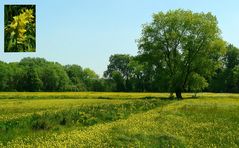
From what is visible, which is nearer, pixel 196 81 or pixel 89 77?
pixel 196 81

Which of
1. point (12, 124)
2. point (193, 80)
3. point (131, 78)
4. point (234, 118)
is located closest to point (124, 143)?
point (12, 124)

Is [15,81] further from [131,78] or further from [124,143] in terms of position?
[124,143]

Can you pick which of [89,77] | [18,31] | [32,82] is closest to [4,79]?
[32,82]

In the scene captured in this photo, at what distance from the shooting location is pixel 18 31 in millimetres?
29828

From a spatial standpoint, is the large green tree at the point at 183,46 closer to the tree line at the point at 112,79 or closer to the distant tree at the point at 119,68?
the tree line at the point at 112,79

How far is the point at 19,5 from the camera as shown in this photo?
3212 centimetres

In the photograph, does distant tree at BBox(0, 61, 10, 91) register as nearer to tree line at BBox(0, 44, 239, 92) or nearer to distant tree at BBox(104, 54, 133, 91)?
tree line at BBox(0, 44, 239, 92)

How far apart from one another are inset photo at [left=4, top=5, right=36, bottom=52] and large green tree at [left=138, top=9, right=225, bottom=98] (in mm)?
53877

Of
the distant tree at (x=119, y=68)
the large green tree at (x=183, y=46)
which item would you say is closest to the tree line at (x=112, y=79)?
the distant tree at (x=119, y=68)

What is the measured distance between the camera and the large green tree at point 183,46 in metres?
83.2

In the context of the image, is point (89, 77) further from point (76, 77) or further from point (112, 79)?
point (112, 79)

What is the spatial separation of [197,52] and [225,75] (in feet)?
196

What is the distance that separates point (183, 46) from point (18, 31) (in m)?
58.0

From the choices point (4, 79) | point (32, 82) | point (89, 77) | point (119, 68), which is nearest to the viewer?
point (4, 79)
